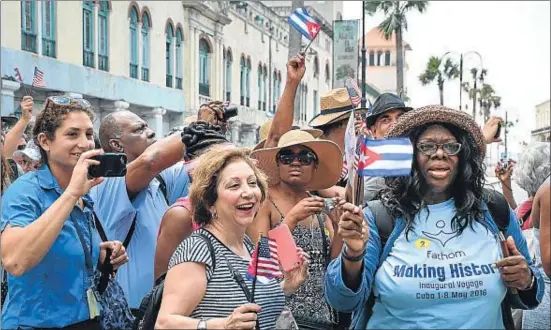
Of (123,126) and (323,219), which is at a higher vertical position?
(123,126)

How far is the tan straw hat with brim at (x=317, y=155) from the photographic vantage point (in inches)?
152

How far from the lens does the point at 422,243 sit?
2.75 meters

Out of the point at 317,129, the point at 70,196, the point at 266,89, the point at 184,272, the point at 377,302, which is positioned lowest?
the point at 377,302

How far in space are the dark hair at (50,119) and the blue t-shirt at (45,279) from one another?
0.22 meters

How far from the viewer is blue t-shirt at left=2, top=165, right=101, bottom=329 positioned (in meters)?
2.87

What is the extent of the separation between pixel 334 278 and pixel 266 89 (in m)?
23.2

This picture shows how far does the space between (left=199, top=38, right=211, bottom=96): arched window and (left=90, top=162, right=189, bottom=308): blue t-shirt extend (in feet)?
61.5

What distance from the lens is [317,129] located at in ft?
15.7

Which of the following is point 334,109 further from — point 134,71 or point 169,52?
point 169,52

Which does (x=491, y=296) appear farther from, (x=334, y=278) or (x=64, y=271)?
(x=64, y=271)

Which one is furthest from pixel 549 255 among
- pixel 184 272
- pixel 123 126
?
pixel 123 126

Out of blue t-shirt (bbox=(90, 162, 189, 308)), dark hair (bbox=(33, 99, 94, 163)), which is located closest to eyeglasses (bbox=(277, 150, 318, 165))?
blue t-shirt (bbox=(90, 162, 189, 308))

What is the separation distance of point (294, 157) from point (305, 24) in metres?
1.82

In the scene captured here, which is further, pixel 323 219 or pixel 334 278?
pixel 323 219
